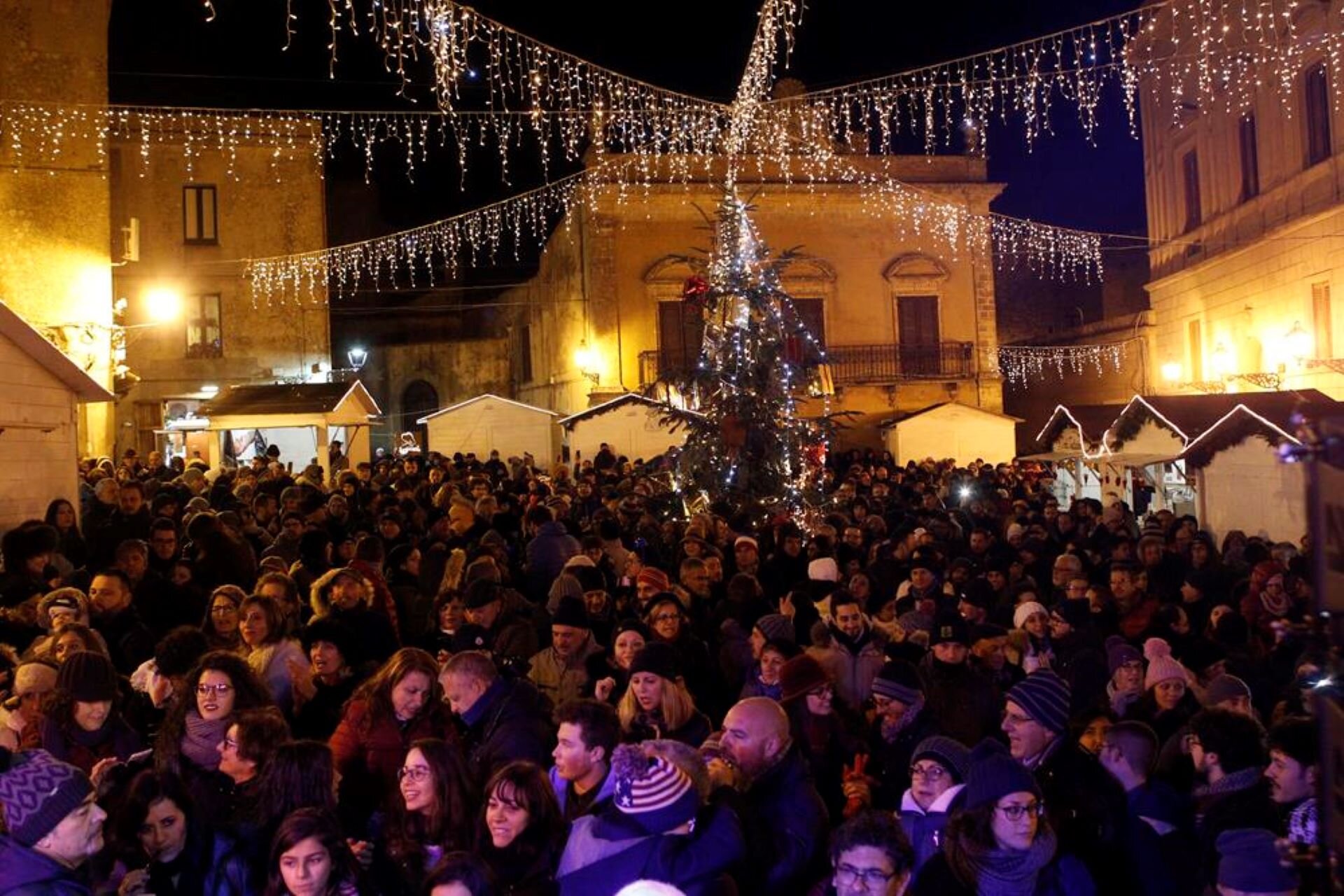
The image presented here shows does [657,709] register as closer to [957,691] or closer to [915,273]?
[957,691]

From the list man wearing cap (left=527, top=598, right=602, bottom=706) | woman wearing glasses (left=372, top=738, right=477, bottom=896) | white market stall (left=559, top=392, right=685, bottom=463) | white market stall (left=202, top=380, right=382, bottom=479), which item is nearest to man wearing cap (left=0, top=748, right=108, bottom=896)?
woman wearing glasses (left=372, top=738, right=477, bottom=896)

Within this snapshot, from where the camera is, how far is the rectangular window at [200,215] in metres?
29.6

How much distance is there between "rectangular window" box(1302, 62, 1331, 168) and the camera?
19.9 m

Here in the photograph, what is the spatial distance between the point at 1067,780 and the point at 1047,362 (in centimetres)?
3460

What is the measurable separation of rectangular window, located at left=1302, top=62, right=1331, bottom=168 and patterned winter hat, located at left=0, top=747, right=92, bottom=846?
21704 mm

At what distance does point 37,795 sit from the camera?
3.35 m

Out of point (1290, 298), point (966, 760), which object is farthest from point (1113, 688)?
point (1290, 298)

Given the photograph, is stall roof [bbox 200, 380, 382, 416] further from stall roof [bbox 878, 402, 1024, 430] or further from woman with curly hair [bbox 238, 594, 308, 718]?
woman with curly hair [bbox 238, 594, 308, 718]

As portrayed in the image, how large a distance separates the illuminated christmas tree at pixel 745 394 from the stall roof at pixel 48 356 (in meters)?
6.58

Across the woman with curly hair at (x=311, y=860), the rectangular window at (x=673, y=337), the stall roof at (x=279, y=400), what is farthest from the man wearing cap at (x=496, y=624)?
the rectangular window at (x=673, y=337)

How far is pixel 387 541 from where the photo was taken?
10.7 m

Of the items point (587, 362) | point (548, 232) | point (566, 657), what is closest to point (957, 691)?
point (566, 657)

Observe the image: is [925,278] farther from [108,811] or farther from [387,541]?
[108,811]

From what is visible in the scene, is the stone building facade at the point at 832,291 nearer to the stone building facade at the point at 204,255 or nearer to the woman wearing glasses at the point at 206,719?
the stone building facade at the point at 204,255
